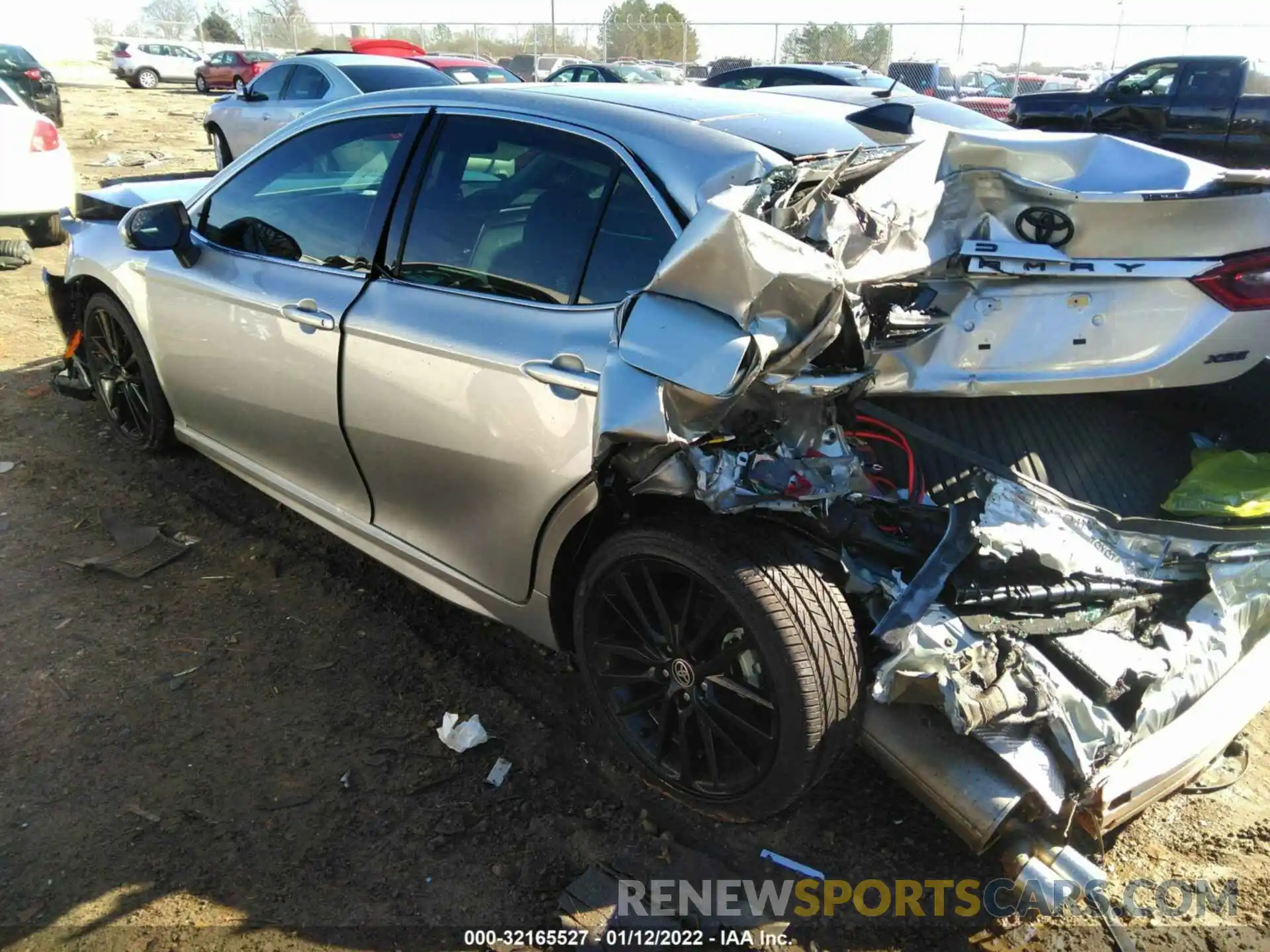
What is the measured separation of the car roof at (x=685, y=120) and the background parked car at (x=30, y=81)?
53.1 ft

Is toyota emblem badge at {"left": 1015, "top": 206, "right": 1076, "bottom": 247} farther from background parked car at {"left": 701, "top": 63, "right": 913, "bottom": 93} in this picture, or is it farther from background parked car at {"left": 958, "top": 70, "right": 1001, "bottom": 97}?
background parked car at {"left": 958, "top": 70, "right": 1001, "bottom": 97}

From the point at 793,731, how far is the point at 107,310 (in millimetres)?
3733

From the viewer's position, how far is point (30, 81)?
15852 mm

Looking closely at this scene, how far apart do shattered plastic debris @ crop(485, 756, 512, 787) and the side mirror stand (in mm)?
2331

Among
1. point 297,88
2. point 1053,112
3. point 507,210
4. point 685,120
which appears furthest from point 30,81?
point 685,120

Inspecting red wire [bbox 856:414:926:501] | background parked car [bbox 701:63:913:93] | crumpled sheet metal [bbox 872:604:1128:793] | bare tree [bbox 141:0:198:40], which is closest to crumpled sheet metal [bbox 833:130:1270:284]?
red wire [bbox 856:414:926:501]

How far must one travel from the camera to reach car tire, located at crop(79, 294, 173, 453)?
421cm

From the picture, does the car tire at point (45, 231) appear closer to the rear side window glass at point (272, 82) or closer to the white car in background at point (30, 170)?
the white car in background at point (30, 170)

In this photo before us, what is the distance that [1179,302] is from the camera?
2.33m

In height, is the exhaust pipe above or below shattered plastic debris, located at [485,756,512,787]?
above

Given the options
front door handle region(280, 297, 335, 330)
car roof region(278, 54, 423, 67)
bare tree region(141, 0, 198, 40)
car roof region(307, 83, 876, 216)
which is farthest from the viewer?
bare tree region(141, 0, 198, 40)

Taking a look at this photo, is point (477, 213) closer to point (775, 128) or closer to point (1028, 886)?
point (775, 128)

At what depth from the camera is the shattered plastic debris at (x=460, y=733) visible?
2873 millimetres

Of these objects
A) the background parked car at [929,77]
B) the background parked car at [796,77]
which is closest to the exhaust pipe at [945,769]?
the background parked car at [796,77]
